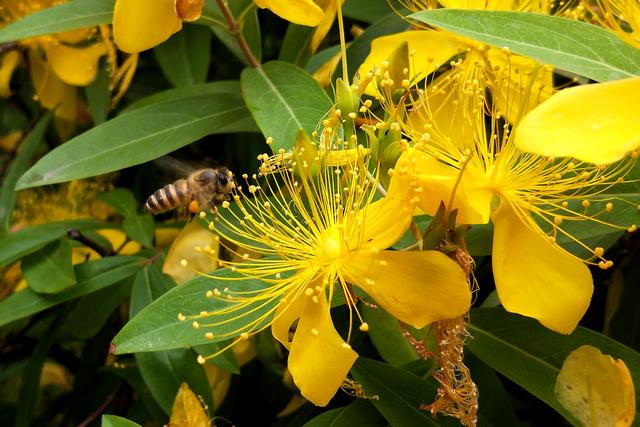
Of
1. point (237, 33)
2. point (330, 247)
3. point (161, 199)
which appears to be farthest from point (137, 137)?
point (330, 247)

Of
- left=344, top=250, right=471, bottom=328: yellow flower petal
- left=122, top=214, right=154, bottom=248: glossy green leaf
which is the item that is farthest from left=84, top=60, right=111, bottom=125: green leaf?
left=344, top=250, right=471, bottom=328: yellow flower petal

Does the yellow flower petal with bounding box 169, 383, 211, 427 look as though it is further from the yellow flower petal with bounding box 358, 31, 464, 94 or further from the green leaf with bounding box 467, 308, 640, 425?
the yellow flower petal with bounding box 358, 31, 464, 94

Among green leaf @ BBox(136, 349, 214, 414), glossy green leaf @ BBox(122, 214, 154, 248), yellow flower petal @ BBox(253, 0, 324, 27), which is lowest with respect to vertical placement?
green leaf @ BBox(136, 349, 214, 414)

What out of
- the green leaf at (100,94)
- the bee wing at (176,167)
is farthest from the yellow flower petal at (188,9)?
the green leaf at (100,94)

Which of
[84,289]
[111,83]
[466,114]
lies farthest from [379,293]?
[111,83]

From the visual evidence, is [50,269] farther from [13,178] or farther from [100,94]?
[100,94]

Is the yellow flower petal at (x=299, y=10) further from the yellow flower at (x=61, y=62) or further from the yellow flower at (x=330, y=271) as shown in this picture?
the yellow flower at (x=61, y=62)
